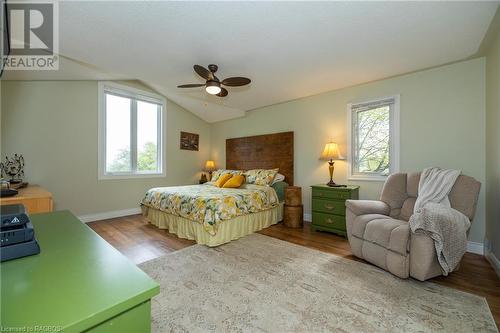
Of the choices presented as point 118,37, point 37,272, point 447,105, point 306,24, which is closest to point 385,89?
point 447,105

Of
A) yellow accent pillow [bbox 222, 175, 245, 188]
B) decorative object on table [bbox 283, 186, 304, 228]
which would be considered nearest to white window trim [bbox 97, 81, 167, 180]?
yellow accent pillow [bbox 222, 175, 245, 188]

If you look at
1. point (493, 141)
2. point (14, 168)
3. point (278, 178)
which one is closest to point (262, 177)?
point (278, 178)


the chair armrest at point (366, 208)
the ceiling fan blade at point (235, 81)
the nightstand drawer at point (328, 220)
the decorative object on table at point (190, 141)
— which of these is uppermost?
the ceiling fan blade at point (235, 81)

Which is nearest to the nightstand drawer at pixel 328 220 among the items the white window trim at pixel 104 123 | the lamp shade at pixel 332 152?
the lamp shade at pixel 332 152

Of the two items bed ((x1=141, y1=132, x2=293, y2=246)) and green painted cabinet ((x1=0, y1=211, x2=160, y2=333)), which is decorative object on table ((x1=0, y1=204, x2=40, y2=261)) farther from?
bed ((x1=141, y1=132, x2=293, y2=246))

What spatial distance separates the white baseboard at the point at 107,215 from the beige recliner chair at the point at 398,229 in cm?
410

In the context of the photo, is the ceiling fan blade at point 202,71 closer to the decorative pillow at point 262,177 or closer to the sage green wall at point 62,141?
the decorative pillow at point 262,177

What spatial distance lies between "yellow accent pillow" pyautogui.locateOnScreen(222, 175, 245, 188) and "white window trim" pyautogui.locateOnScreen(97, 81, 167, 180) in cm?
185

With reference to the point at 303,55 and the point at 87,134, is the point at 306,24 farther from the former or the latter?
the point at 87,134

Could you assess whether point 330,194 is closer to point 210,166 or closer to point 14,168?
point 210,166

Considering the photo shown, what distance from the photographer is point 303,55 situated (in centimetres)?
267

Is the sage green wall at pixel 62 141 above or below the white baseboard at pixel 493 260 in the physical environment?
above

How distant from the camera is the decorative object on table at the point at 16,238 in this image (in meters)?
0.73

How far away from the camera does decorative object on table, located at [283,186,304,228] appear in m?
3.67
